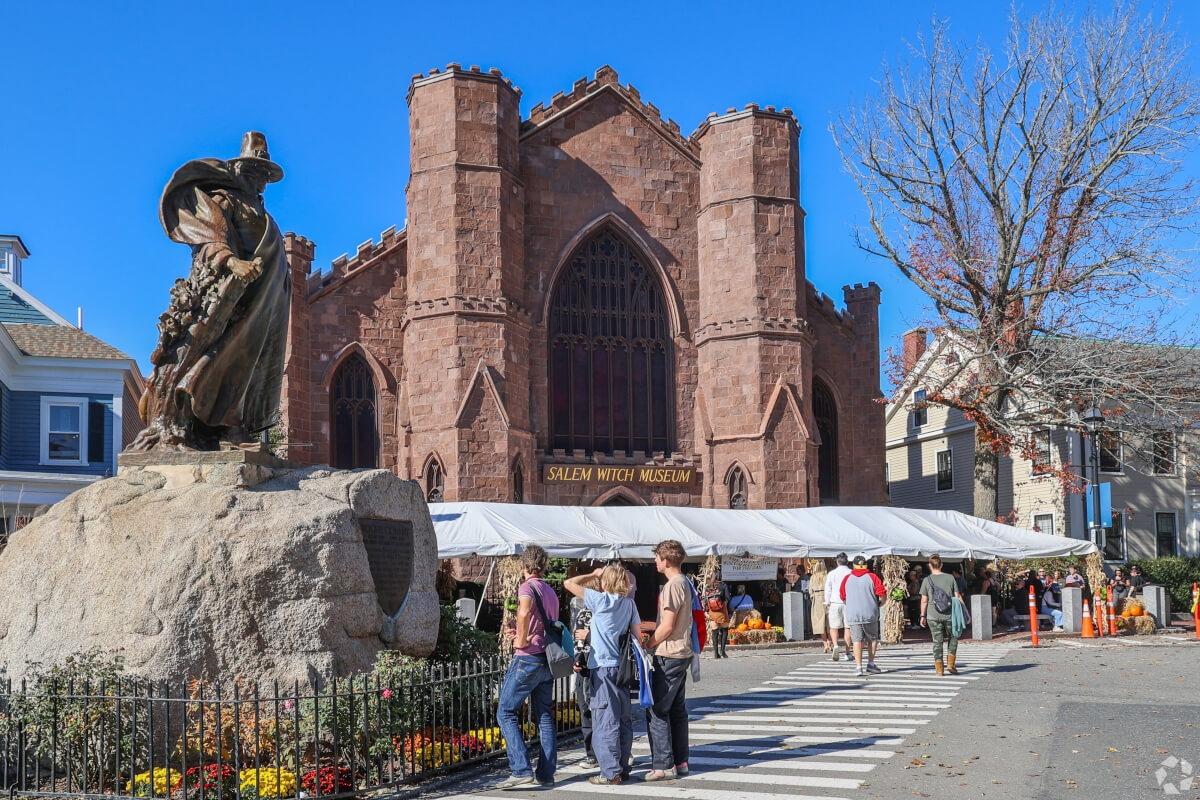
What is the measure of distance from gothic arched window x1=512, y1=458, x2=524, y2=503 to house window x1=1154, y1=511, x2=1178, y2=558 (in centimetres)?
2205

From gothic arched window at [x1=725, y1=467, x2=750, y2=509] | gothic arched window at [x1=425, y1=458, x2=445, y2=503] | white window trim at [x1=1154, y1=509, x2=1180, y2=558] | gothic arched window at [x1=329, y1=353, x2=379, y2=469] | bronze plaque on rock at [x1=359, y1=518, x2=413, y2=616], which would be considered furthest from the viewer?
white window trim at [x1=1154, y1=509, x2=1180, y2=558]

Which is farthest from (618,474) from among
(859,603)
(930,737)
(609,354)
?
(930,737)

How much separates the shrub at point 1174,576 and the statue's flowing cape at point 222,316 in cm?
3058

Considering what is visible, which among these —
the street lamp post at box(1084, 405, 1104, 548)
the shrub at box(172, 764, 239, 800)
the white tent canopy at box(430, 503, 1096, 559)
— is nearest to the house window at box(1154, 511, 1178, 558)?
the street lamp post at box(1084, 405, 1104, 548)

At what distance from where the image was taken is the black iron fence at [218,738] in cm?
816

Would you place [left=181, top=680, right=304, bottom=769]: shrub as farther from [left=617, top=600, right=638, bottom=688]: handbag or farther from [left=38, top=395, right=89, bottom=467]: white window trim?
[left=38, top=395, right=89, bottom=467]: white window trim

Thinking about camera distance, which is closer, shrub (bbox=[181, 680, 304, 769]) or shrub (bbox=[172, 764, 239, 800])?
shrub (bbox=[172, 764, 239, 800])

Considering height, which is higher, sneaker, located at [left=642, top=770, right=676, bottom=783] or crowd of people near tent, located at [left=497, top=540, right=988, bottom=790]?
crowd of people near tent, located at [left=497, top=540, right=988, bottom=790]

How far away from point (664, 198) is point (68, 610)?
2660 cm

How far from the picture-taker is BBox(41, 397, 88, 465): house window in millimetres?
29562

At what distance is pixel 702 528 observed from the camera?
78.4 feet

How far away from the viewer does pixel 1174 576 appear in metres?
35.2

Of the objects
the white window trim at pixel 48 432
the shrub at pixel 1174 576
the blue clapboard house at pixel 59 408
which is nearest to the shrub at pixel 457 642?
the blue clapboard house at pixel 59 408

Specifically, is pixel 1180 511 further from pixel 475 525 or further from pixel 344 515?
pixel 344 515
